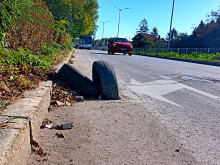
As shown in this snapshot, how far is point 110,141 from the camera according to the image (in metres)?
2.29

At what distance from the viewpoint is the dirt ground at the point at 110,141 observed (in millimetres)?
1931

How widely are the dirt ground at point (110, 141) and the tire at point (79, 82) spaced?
788 mm

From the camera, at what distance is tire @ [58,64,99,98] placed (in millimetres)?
4055

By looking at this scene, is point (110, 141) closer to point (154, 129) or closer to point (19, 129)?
point (154, 129)

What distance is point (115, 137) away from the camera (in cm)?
239

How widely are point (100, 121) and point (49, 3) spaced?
29501mm

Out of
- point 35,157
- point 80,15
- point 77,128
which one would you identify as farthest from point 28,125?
point 80,15

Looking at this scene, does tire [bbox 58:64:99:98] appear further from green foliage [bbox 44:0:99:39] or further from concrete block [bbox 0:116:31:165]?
green foliage [bbox 44:0:99:39]

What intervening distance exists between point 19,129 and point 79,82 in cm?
251

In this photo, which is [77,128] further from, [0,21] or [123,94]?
[123,94]

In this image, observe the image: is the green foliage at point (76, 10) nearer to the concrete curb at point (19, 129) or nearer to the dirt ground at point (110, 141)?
the dirt ground at point (110, 141)

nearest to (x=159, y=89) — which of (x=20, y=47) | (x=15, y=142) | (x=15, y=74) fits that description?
(x=20, y=47)

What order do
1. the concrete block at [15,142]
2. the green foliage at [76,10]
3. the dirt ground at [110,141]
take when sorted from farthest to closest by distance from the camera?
the green foliage at [76,10], the dirt ground at [110,141], the concrete block at [15,142]

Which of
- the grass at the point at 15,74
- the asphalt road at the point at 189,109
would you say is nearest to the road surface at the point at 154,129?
the asphalt road at the point at 189,109
